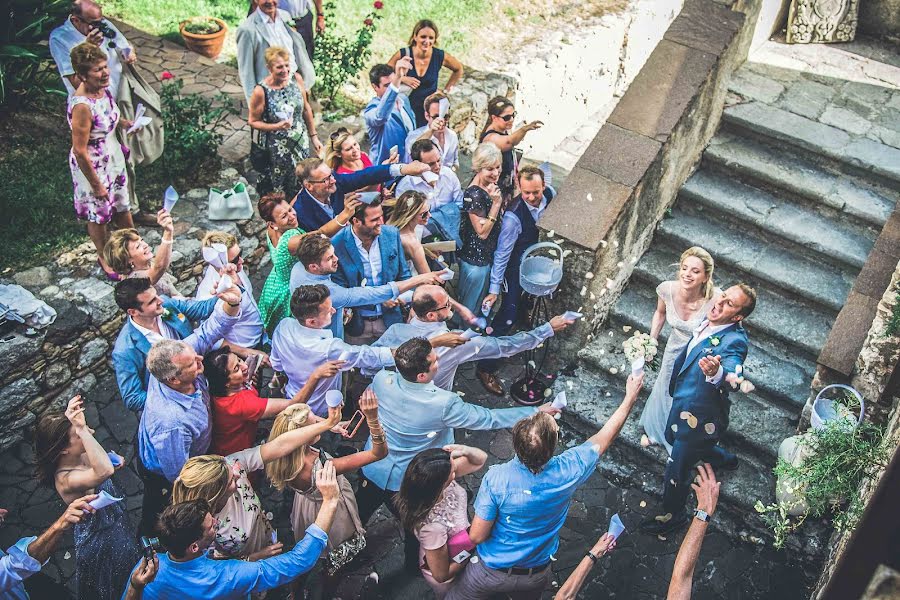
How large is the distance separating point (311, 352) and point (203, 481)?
1349 millimetres

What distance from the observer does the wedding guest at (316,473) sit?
4297 millimetres

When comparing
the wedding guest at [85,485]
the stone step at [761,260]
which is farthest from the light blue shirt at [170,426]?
the stone step at [761,260]

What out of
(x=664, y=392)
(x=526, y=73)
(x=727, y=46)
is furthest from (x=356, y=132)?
(x=664, y=392)

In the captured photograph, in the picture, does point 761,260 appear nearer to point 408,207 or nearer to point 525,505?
point 408,207

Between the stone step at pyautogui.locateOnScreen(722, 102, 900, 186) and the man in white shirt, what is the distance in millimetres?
2639

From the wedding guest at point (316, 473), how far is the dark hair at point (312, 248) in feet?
4.22

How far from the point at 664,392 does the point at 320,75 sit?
5793 millimetres

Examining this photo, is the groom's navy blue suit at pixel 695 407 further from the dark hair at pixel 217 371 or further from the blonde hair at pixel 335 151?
the blonde hair at pixel 335 151

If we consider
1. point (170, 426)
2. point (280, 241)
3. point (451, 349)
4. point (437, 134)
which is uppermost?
point (437, 134)

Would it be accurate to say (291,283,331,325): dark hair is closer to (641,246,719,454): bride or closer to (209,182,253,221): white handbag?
(641,246,719,454): bride

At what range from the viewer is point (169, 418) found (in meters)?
4.47

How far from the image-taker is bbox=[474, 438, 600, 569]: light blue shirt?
4.01 metres

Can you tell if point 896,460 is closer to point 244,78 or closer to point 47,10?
point 244,78

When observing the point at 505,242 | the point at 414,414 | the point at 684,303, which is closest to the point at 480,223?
the point at 505,242
